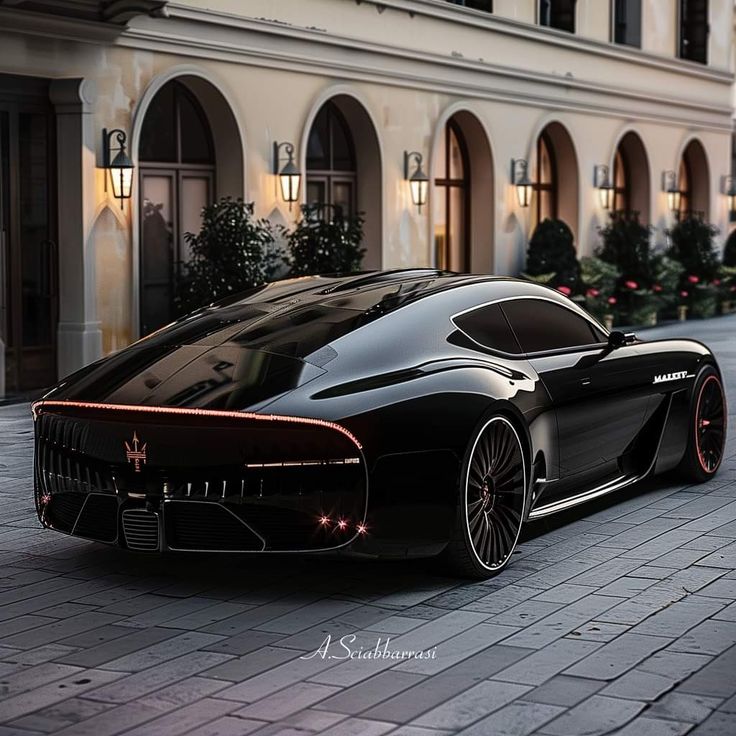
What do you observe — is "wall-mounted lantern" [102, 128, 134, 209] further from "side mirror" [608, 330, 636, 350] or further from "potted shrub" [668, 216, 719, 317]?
"potted shrub" [668, 216, 719, 317]

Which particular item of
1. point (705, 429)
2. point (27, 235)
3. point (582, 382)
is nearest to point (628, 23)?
point (27, 235)

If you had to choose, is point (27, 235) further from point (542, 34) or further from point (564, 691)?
point (542, 34)

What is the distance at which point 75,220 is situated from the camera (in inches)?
588

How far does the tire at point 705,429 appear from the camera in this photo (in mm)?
9078

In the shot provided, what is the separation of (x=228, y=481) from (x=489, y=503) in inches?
49.8

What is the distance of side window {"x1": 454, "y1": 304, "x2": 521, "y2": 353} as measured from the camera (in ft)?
24.2

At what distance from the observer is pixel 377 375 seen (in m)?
6.63

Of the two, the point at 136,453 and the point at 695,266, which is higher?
the point at 695,266

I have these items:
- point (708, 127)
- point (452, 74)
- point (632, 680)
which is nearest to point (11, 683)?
point (632, 680)

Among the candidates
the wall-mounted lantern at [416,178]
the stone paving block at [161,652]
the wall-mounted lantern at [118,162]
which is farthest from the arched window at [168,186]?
the stone paving block at [161,652]

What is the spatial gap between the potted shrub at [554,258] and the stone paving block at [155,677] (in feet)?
54.9

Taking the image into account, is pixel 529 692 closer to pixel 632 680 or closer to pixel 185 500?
pixel 632 680

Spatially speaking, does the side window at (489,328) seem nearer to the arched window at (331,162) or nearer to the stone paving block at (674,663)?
the stone paving block at (674,663)

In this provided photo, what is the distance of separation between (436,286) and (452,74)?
555 inches
